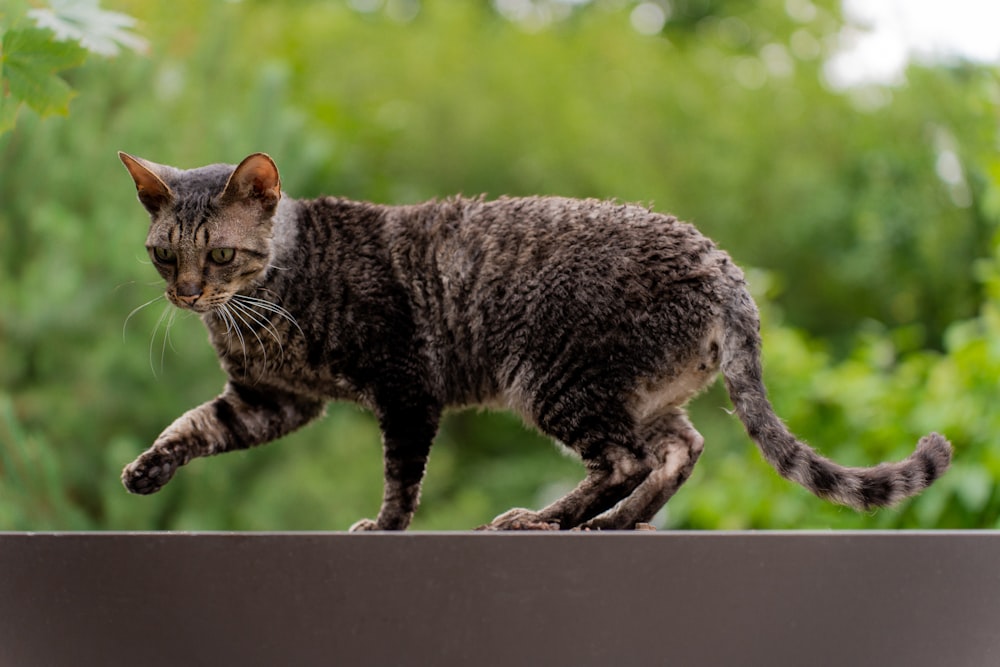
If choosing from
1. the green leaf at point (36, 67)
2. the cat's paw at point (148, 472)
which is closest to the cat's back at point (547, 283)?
the cat's paw at point (148, 472)

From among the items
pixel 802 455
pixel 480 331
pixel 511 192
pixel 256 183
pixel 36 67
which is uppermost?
pixel 36 67

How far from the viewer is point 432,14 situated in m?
4.95

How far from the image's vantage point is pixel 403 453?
1.41 m

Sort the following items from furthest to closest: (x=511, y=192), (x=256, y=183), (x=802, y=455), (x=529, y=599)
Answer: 1. (x=511, y=192)
2. (x=256, y=183)
3. (x=802, y=455)
4. (x=529, y=599)

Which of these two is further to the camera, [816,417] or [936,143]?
[936,143]

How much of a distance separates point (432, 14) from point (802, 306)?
7.48 ft

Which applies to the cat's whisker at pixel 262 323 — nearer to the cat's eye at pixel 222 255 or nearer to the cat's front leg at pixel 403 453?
the cat's eye at pixel 222 255

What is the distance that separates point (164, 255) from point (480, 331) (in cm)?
44

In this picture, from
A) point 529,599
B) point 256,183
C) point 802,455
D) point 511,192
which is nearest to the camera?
point 529,599

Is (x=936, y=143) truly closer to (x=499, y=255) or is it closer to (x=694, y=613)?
(x=499, y=255)

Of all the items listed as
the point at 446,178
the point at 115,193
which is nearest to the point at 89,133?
the point at 115,193

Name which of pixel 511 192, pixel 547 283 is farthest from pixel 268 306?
pixel 511 192

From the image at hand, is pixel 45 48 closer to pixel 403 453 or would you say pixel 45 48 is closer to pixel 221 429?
pixel 221 429

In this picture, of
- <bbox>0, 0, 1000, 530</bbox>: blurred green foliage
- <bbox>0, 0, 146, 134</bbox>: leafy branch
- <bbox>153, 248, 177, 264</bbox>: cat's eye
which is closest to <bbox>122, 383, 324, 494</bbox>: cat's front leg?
<bbox>153, 248, 177, 264</bbox>: cat's eye
